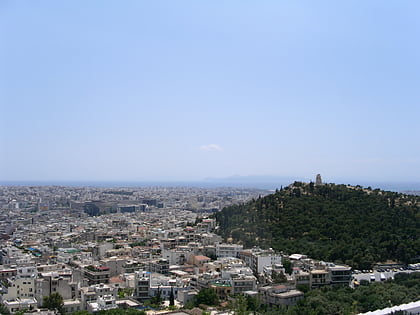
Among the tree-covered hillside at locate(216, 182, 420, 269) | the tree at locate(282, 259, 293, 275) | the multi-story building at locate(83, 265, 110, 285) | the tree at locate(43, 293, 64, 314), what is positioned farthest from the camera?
the tree-covered hillside at locate(216, 182, 420, 269)

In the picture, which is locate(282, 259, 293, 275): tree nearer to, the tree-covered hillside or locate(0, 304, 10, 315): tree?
the tree-covered hillside

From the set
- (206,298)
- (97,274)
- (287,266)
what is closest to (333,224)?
(287,266)

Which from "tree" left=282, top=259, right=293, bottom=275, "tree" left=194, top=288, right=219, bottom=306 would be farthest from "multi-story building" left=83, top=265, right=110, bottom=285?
"tree" left=282, top=259, right=293, bottom=275

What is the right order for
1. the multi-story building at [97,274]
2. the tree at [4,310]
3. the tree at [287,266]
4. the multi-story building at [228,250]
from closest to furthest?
the tree at [4,310] < the multi-story building at [97,274] < the tree at [287,266] < the multi-story building at [228,250]

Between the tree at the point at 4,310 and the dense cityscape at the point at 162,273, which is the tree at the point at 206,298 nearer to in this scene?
the dense cityscape at the point at 162,273

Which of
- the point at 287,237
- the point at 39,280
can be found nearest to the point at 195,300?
the point at 39,280

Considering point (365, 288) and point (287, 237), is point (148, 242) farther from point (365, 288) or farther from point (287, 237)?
point (365, 288)

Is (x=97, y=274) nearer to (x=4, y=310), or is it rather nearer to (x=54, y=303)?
(x=54, y=303)

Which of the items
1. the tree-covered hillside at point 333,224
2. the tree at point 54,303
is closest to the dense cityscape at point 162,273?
the tree at point 54,303

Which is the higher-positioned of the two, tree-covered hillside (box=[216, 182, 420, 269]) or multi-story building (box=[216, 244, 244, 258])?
tree-covered hillside (box=[216, 182, 420, 269])
